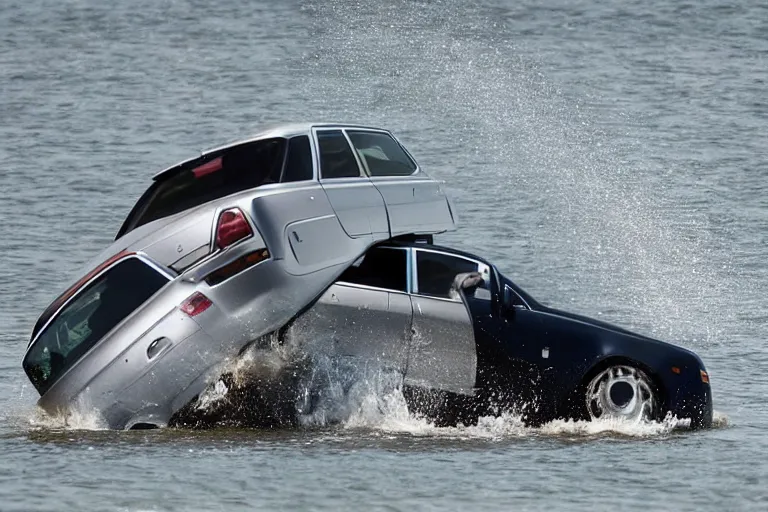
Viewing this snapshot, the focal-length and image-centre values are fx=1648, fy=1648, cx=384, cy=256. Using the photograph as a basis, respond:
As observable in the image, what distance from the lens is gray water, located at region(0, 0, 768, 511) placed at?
386 inches

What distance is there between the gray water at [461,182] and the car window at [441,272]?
85 centimetres

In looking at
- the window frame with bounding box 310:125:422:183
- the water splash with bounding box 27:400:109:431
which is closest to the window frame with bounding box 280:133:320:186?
the window frame with bounding box 310:125:422:183

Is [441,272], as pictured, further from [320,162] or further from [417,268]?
[320,162]

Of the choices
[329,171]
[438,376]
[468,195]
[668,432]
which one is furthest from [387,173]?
[468,195]

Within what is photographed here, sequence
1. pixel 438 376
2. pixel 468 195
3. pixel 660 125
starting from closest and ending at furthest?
pixel 438 376 → pixel 468 195 → pixel 660 125

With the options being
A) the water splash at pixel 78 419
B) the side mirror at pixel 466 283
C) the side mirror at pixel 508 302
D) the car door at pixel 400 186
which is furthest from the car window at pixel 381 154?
the water splash at pixel 78 419

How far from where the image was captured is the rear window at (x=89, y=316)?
11.0 meters

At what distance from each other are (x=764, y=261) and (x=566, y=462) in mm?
11361

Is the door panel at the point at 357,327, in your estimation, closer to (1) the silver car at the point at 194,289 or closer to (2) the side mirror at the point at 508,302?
(1) the silver car at the point at 194,289

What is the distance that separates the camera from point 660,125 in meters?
30.3

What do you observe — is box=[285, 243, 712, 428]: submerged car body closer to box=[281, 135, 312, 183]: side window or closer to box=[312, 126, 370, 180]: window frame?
box=[312, 126, 370, 180]: window frame

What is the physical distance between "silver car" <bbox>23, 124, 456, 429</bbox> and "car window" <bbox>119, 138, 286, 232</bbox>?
12 millimetres

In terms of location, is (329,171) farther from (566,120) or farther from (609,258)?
(566,120)

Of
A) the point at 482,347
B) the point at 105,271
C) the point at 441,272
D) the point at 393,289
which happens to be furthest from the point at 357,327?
the point at 105,271
